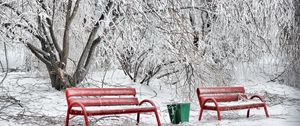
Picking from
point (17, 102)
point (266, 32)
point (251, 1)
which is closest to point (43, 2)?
point (17, 102)

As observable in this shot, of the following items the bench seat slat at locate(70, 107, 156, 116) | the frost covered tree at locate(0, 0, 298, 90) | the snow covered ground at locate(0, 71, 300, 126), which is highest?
Result: the frost covered tree at locate(0, 0, 298, 90)

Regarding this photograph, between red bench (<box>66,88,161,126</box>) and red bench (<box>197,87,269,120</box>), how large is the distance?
Answer: 3.62 ft

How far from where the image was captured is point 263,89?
12539 millimetres

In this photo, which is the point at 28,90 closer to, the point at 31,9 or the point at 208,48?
the point at 31,9

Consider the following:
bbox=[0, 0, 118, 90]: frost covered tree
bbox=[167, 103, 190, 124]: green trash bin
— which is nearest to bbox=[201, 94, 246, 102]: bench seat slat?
bbox=[167, 103, 190, 124]: green trash bin

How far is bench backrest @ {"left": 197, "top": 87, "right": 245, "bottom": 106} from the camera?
677cm

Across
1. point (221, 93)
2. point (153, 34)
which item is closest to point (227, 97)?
point (221, 93)

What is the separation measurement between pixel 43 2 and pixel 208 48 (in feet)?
13.0

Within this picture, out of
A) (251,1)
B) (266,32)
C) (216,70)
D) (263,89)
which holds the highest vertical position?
(251,1)

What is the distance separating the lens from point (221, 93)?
24.2ft

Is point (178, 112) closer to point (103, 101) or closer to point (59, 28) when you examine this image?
point (103, 101)

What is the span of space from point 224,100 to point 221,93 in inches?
8.6

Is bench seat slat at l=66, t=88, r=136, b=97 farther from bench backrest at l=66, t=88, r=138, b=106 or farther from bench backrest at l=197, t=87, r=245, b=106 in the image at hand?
bench backrest at l=197, t=87, r=245, b=106

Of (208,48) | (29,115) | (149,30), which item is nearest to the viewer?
(29,115)
